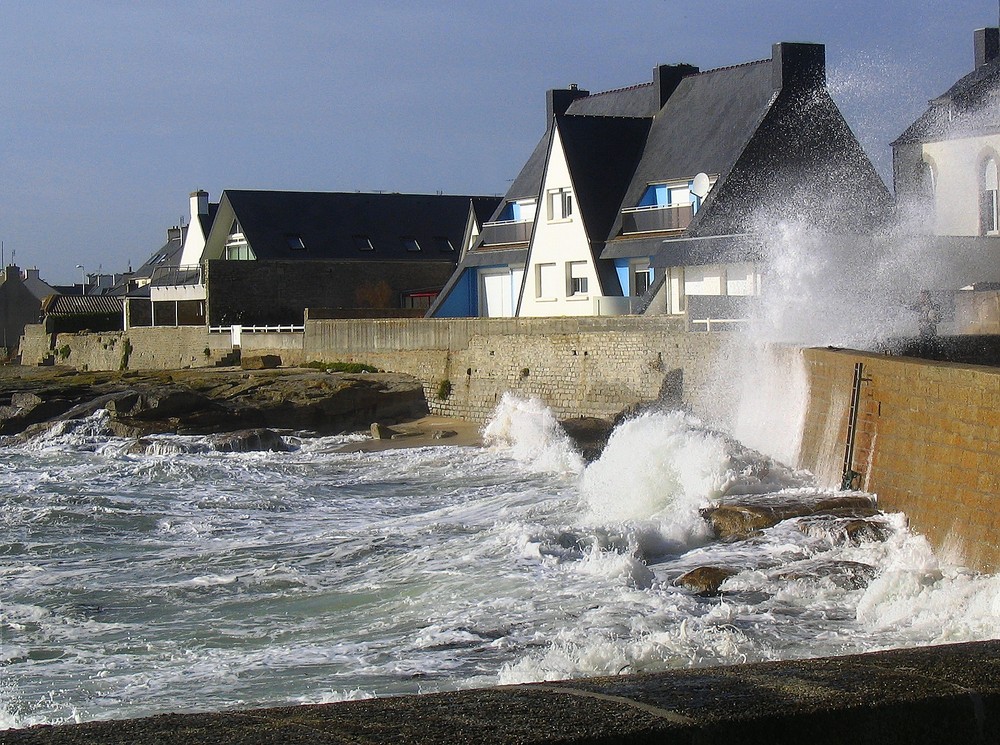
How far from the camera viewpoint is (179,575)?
1234 cm

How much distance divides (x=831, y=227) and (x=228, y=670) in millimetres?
18618

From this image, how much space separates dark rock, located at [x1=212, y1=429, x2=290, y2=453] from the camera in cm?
2445

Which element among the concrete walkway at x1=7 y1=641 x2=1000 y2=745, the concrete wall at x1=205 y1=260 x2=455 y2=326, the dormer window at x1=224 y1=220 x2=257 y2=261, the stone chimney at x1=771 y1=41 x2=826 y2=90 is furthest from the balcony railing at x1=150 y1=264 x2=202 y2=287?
the concrete walkway at x1=7 y1=641 x2=1000 y2=745

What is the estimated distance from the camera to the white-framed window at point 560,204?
30.2 metres

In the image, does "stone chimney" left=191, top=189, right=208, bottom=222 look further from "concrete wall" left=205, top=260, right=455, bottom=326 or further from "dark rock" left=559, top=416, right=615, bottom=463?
"dark rock" left=559, top=416, right=615, bottom=463

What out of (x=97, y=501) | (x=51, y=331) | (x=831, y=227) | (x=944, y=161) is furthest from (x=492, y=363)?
(x=51, y=331)

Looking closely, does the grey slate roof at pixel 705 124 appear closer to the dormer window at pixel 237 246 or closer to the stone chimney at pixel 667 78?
the stone chimney at pixel 667 78

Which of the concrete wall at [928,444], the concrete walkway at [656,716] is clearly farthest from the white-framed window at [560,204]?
the concrete walkway at [656,716]

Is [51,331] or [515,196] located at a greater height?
[515,196]

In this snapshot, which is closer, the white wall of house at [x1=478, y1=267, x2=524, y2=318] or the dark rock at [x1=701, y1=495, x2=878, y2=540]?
the dark rock at [x1=701, y1=495, x2=878, y2=540]

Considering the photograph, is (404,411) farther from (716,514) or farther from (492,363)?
(716,514)

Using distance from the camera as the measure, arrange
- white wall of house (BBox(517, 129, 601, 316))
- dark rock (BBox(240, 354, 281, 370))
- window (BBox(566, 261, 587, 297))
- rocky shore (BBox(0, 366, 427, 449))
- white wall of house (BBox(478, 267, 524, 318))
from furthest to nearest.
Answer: dark rock (BBox(240, 354, 281, 370)) < white wall of house (BBox(478, 267, 524, 318)) < window (BBox(566, 261, 587, 297)) < white wall of house (BBox(517, 129, 601, 316)) < rocky shore (BBox(0, 366, 427, 449))

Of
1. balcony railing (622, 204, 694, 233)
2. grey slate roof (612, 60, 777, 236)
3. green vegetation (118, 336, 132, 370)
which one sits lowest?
green vegetation (118, 336, 132, 370)

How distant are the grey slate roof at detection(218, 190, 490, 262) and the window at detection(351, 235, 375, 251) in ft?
0.28
